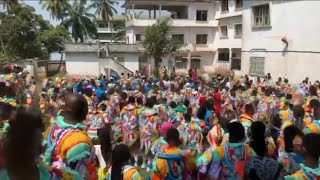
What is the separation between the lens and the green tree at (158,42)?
119 ft

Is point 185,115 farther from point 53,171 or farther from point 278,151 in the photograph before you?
point 53,171

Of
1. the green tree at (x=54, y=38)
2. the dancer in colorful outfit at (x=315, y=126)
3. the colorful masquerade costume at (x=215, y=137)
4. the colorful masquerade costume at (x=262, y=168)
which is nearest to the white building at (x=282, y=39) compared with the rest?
the dancer in colorful outfit at (x=315, y=126)

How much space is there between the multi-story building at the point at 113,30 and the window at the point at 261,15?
24155mm

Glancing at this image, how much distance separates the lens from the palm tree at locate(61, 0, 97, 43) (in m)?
58.4

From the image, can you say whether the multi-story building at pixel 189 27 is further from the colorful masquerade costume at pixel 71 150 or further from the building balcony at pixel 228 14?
the colorful masquerade costume at pixel 71 150

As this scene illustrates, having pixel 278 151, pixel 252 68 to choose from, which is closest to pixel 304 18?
pixel 252 68

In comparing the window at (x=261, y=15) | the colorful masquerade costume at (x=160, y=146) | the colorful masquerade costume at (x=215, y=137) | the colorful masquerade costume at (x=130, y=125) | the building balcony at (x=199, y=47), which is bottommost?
the colorful masquerade costume at (x=130, y=125)

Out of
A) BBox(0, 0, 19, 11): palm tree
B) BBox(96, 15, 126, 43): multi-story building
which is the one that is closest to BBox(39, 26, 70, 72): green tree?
BBox(0, 0, 19, 11): palm tree

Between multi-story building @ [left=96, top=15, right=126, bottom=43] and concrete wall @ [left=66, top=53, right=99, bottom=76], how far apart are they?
1547 cm

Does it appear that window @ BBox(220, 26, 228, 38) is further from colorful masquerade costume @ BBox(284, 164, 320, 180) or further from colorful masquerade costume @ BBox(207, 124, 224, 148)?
colorful masquerade costume @ BBox(284, 164, 320, 180)

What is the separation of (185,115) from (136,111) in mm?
1464

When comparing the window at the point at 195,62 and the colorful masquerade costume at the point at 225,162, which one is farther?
the window at the point at 195,62

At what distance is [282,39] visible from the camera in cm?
2880

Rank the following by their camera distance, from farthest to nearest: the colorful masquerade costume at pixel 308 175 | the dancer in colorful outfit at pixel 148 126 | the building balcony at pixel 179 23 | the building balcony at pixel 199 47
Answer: the building balcony at pixel 199 47
the building balcony at pixel 179 23
the dancer in colorful outfit at pixel 148 126
the colorful masquerade costume at pixel 308 175
